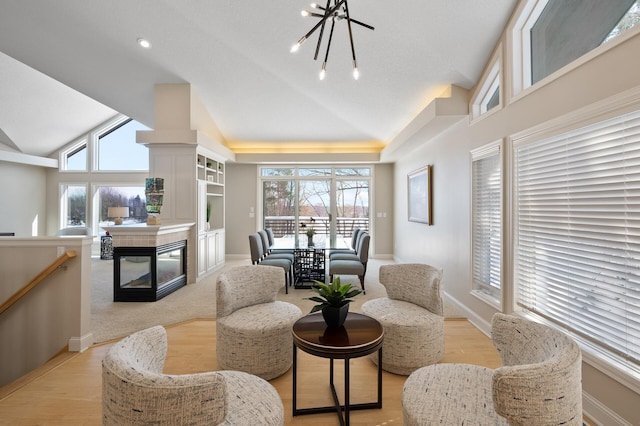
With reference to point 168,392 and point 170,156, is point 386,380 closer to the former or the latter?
point 168,392

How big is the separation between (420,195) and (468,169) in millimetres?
1796

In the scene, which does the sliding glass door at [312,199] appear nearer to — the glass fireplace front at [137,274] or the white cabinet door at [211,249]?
the white cabinet door at [211,249]

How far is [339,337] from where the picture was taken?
192cm

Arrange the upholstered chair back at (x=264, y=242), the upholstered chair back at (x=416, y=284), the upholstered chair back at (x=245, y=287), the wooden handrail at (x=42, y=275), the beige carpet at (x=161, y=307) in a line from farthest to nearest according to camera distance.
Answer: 1. the upholstered chair back at (x=264, y=242)
2. the beige carpet at (x=161, y=307)
3. the wooden handrail at (x=42, y=275)
4. the upholstered chair back at (x=416, y=284)
5. the upholstered chair back at (x=245, y=287)

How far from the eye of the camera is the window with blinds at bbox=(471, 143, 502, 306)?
317 centimetres

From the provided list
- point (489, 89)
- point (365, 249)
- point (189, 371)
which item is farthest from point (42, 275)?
point (489, 89)

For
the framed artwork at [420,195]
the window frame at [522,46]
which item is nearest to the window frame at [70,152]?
the framed artwork at [420,195]

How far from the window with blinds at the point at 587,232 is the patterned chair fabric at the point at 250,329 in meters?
2.03

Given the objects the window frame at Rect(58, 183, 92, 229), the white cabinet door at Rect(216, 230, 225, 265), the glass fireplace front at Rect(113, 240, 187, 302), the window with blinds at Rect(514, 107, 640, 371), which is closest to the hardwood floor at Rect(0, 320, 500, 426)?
the window with blinds at Rect(514, 107, 640, 371)

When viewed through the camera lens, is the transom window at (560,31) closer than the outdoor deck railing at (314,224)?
Yes

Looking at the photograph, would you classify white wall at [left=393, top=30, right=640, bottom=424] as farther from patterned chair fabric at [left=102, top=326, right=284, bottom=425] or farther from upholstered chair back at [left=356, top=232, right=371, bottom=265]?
patterned chair fabric at [left=102, top=326, right=284, bottom=425]

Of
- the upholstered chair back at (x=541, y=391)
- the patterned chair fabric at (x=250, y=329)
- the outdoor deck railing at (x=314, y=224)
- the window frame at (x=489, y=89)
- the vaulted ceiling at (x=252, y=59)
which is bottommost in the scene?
the patterned chair fabric at (x=250, y=329)

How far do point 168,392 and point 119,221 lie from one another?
546 cm

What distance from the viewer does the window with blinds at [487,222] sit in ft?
10.4
